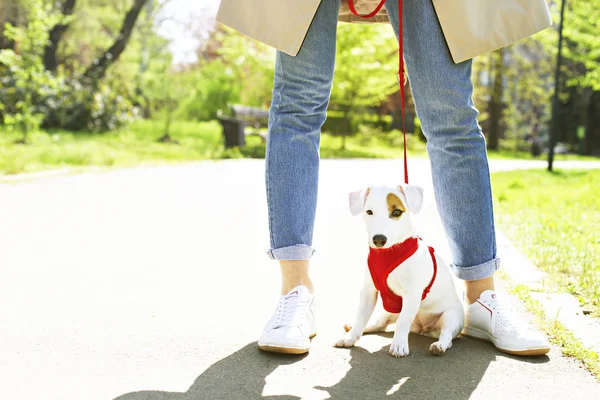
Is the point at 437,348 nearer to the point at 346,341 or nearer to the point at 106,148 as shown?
the point at 346,341

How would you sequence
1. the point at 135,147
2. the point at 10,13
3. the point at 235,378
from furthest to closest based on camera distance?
the point at 10,13 → the point at 135,147 → the point at 235,378

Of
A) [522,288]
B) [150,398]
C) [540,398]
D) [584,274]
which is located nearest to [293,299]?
[150,398]

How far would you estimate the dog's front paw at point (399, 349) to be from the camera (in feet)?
7.36

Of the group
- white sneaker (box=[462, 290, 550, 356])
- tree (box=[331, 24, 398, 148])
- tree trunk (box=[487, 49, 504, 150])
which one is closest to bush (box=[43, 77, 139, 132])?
tree (box=[331, 24, 398, 148])

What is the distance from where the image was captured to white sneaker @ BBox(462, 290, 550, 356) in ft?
7.49

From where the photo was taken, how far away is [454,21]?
2.41 m

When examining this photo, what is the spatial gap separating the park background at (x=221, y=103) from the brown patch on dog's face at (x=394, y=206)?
729mm

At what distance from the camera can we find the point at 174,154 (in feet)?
39.5

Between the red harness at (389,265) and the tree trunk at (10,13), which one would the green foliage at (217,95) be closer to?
the tree trunk at (10,13)

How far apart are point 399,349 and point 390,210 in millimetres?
432

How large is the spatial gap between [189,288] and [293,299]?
34.5 inches

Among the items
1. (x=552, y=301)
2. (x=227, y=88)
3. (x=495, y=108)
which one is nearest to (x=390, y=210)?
(x=552, y=301)

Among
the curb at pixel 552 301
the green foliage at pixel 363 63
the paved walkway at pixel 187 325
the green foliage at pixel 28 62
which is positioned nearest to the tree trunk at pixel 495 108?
the green foliage at pixel 363 63

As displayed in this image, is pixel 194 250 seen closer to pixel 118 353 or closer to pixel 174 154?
pixel 118 353
